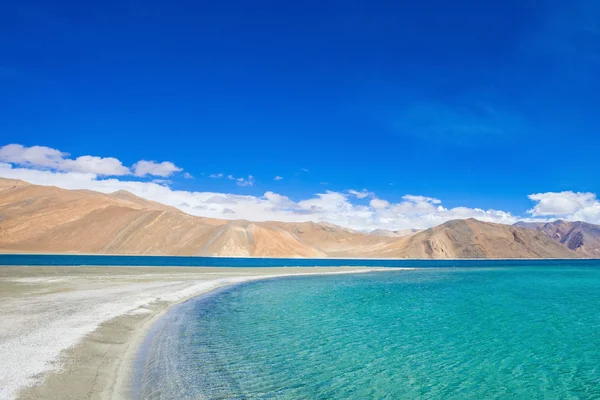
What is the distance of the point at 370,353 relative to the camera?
49.2 ft

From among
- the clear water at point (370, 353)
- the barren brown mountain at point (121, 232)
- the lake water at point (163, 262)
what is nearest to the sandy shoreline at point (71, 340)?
the clear water at point (370, 353)

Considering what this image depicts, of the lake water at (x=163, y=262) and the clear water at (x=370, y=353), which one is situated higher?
the lake water at (x=163, y=262)

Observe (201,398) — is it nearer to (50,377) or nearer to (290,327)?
(50,377)

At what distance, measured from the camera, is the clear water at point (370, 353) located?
11.1 m

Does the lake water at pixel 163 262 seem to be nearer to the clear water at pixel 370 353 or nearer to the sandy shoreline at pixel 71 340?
the sandy shoreline at pixel 71 340

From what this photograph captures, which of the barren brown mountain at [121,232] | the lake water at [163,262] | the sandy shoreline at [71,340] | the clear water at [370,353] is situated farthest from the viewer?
the barren brown mountain at [121,232]

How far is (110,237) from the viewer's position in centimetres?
16125

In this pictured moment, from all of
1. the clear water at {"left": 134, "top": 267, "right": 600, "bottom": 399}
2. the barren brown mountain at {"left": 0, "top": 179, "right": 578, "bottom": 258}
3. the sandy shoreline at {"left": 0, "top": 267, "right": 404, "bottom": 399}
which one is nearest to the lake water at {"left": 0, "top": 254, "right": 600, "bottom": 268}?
the barren brown mountain at {"left": 0, "top": 179, "right": 578, "bottom": 258}

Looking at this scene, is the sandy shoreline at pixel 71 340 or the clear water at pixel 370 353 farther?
the clear water at pixel 370 353

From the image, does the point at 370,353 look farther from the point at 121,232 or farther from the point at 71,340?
the point at 121,232

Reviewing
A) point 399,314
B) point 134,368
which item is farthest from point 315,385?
point 399,314

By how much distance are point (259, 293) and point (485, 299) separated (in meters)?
18.6

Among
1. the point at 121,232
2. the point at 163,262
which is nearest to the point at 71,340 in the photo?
the point at 163,262

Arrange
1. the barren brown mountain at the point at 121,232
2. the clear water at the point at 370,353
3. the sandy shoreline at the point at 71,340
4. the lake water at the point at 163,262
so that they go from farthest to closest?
1. the barren brown mountain at the point at 121,232
2. the lake water at the point at 163,262
3. the clear water at the point at 370,353
4. the sandy shoreline at the point at 71,340
